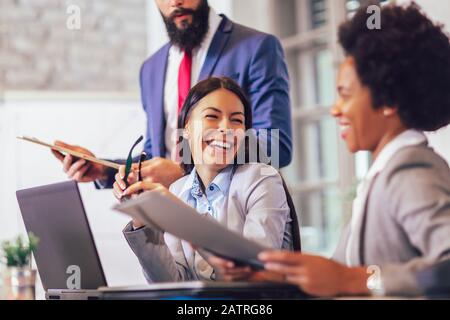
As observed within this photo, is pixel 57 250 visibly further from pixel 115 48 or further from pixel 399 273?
pixel 115 48

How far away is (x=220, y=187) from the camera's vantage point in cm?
171

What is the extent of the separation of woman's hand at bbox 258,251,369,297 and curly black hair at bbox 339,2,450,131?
11.0 inches

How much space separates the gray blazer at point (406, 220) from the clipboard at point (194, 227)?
186 mm

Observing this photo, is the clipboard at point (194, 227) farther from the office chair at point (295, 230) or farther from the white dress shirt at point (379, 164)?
the office chair at point (295, 230)

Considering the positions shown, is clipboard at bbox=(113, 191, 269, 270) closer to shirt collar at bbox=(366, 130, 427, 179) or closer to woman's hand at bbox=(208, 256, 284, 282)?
woman's hand at bbox=(208, 256, 284, 282)

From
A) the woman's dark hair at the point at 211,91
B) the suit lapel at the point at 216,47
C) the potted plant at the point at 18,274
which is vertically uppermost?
the suit lapel at the point at 216,47

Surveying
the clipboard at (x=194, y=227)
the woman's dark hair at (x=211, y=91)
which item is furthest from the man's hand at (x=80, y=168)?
the clipboard at (x=194, y=227)

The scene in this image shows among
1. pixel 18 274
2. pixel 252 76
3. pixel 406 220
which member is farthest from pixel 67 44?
pixel 406 220

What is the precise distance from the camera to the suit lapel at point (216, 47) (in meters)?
1.93

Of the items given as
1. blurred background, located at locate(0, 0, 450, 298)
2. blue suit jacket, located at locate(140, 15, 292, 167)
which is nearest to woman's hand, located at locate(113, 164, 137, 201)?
blue suit jacket, located at locate(140, 15, 292, 167)

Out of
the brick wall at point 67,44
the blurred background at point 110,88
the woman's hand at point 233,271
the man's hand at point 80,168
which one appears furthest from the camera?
the brick wall at point 67,44

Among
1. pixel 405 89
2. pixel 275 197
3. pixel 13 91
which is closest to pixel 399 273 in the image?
pixel 405 89

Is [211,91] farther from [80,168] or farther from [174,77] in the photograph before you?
[80,168]
